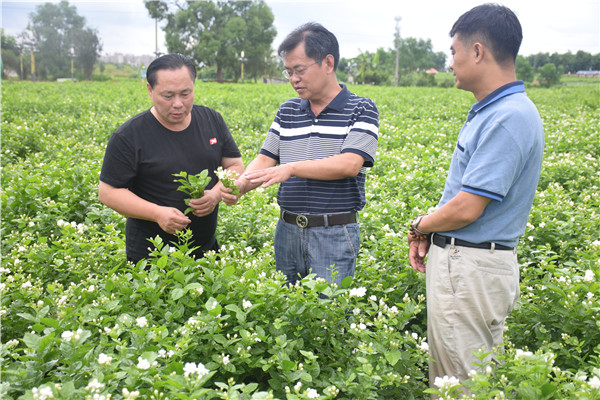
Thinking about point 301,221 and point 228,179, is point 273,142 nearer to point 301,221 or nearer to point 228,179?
point 228,179

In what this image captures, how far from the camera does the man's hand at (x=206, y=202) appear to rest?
294 centimetres

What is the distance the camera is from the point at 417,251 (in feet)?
8.93

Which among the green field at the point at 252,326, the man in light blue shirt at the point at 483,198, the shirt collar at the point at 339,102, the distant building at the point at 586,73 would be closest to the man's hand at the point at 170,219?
the green field at the point at 252,326

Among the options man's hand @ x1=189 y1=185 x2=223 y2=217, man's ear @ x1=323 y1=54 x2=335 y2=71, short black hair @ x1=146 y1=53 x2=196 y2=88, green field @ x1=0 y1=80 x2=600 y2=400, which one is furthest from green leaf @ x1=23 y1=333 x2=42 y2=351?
man's ear @ x1=323 y1=54 x2=335 y2=71

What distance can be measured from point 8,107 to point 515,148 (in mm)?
15193

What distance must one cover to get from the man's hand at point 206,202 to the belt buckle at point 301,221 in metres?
0.54

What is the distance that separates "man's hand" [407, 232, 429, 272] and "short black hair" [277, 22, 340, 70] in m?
1.11

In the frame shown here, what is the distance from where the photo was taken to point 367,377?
197cm

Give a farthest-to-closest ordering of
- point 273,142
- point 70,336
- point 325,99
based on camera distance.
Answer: point 273,142 → point 325,99 → point 70,336

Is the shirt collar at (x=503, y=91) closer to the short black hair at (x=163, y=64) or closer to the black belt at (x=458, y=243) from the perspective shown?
the black belt at (x=458, y=243)

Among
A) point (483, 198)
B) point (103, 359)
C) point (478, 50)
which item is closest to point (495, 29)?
point (478, 50)

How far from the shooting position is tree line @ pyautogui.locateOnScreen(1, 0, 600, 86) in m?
59.3

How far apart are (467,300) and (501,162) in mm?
665

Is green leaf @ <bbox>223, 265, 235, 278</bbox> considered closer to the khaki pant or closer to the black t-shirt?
the black t-shirt
